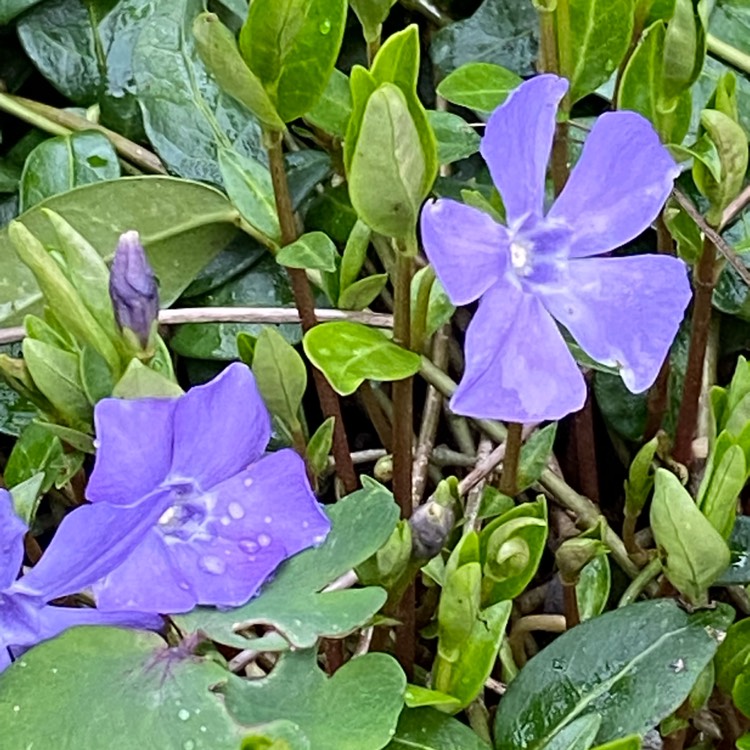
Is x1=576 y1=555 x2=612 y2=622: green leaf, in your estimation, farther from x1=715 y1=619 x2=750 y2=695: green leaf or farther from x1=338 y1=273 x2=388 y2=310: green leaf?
x1=338 y1=273 x2=388 y2=310: green leaf

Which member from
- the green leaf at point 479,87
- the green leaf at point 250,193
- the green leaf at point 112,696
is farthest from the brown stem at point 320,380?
the green leaf at point 112,696

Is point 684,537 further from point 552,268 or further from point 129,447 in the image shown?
point 129,447

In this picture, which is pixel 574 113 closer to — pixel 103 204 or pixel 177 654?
pixel 103 204

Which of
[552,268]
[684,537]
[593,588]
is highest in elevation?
[552,268]

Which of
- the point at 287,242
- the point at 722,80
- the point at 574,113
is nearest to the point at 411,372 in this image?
the point at 287,242

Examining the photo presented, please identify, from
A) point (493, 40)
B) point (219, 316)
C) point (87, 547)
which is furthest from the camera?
point (493, 40)

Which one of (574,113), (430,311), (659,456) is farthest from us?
(574,113)

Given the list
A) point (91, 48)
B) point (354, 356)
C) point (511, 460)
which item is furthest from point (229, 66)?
point (91, 48)
